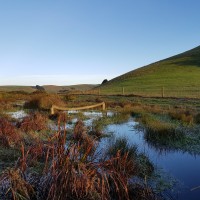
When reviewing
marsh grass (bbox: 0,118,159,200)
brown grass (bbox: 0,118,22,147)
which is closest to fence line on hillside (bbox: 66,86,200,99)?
brown grass (bbox: 0,118,22,147)

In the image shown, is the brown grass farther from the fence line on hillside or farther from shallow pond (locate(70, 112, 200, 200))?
the fence line on hillside

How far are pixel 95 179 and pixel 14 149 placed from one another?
206 inches

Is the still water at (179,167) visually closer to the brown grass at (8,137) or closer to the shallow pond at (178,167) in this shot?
the shallow pond at (178,167)

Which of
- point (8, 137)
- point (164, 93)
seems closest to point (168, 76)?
point (164, 93)

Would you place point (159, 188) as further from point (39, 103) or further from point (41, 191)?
point (39, 103)

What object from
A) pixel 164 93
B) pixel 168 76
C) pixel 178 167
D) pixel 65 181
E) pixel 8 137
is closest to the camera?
pixel 65 181

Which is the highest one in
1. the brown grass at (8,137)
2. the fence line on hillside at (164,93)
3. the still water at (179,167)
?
the brown grass at (8,137)

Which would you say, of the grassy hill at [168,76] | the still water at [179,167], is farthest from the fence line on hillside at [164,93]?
the still water at [179,167]

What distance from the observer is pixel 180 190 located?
25.5ft

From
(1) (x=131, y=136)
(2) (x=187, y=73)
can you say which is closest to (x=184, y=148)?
(1) (x=131, y=136)

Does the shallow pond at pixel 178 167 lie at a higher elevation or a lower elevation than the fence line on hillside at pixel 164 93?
higher

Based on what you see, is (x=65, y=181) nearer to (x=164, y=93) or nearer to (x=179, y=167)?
(x=179, y=167)

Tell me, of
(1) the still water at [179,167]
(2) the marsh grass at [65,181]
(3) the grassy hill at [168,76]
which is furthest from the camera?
(3) the grassy hill at [168,76]

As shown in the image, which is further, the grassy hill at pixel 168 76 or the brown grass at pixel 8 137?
the grassy hill at pixel 168 76
